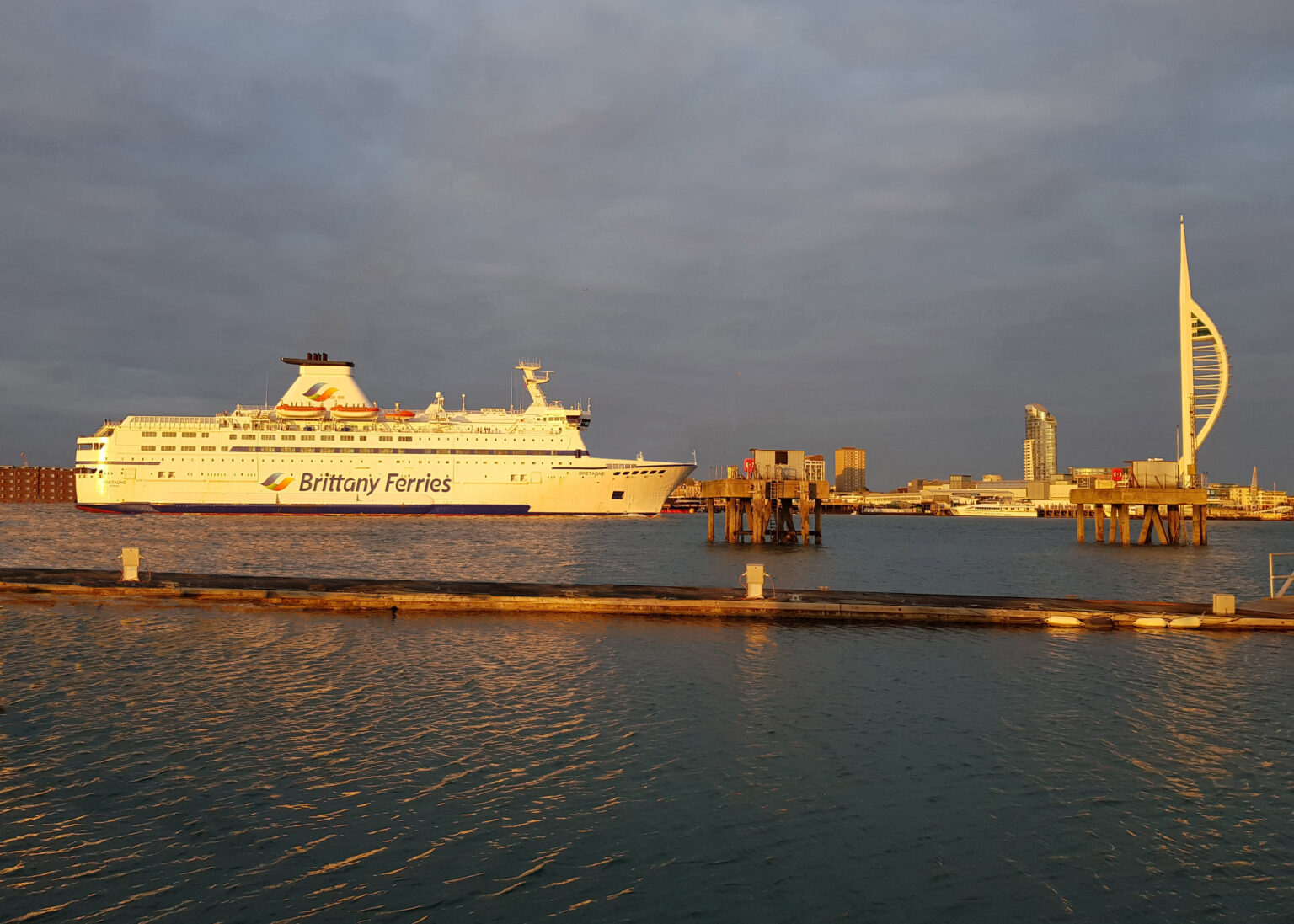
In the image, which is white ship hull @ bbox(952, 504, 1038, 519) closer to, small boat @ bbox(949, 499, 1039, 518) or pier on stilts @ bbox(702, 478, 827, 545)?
small boat @ bbox(949, 499, 1039, 518)

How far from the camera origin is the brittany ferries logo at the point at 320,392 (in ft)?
274

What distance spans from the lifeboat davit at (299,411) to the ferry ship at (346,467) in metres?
0.08

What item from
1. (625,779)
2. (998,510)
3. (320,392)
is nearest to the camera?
(625,779)

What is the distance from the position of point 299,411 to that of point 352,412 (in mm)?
5238

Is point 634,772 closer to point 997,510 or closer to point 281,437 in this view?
point 281,437

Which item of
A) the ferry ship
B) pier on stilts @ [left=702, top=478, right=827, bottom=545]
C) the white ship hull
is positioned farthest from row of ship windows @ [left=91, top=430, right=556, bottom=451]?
the white ship hull

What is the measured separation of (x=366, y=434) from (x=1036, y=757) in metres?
78.1

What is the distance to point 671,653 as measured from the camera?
1653 cm

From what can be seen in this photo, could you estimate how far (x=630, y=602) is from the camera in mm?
21031

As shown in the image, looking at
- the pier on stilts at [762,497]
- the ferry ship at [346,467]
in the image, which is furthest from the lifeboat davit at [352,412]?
the pier on stilts at [762,497]

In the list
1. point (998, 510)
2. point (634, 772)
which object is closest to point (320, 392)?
point (634, 772)

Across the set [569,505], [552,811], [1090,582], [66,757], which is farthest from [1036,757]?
[569,505]

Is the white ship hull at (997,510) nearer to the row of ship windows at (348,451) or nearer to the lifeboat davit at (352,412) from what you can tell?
the row of ship windows at (348,451)

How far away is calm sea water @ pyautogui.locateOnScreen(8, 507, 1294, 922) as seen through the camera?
693 cm
